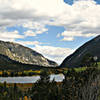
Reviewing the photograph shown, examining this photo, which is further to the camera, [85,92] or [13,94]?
[13,94]

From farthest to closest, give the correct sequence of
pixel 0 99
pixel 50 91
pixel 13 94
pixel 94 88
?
1. pixel 13 94
2. pixel 0 99
3. pixel 50 91
4. pixel 94 88

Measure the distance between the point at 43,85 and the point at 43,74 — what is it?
14.2ft

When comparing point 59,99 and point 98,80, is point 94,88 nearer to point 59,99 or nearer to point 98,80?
point 98,80

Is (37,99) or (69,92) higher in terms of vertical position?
(69,92)

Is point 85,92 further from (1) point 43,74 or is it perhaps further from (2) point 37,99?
(1) point 43,74

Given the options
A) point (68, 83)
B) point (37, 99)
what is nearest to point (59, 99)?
point (37, 99)

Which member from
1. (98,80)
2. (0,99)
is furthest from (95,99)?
(0,99)

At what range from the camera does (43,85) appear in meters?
69.4

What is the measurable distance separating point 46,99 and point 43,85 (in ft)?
29.0

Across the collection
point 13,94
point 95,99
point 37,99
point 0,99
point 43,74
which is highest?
point 95,99

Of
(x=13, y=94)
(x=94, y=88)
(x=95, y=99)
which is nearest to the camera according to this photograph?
(x=95, y=99)

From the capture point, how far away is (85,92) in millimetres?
16844

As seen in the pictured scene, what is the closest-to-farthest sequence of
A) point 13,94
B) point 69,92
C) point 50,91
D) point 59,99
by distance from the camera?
point 69,92
point 59,99
point 50,91
point 13,94

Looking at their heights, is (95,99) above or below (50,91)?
above
